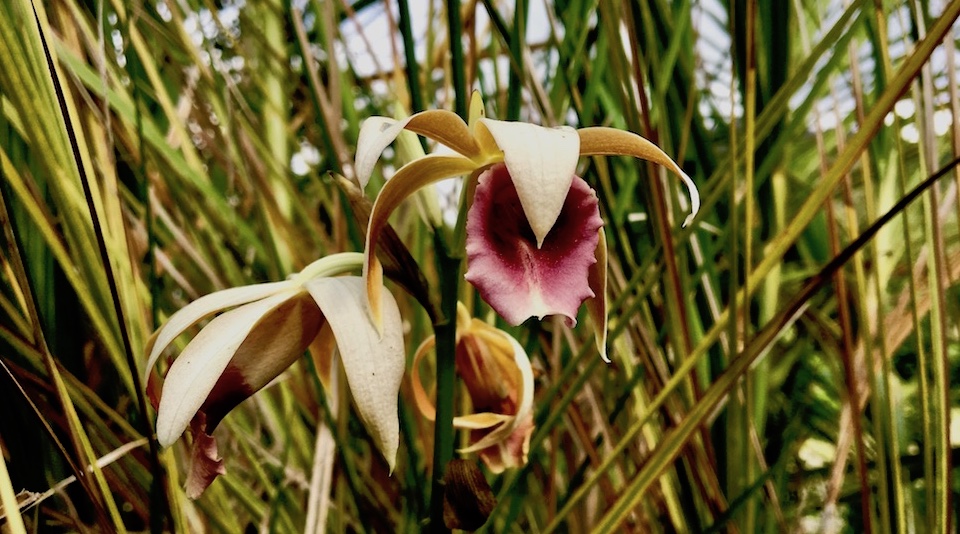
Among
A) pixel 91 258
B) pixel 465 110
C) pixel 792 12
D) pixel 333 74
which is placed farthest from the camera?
pixel 792 12

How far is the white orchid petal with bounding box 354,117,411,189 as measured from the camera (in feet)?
→ 1.33

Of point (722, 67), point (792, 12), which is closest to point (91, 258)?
point (792, 12)

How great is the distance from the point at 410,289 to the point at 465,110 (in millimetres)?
144

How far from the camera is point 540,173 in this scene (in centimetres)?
40

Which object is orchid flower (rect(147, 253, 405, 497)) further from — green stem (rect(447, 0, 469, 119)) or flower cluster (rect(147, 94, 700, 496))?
green stem (rect(447, 0, 469, 119))

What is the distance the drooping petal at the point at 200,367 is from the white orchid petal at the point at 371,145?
0.11 m

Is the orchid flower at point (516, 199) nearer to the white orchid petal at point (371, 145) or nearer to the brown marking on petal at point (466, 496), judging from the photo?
the white orchid petal at point (371, 145)

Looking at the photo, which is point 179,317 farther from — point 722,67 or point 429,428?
point 722,67

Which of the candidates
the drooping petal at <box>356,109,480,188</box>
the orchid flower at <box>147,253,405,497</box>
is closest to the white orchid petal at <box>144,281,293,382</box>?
the orchid flower at <box>147,253,405,497</box>

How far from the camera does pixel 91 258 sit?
0.65 metres

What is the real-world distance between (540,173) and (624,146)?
8 centimetres

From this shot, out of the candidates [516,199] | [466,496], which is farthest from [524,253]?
[466,496]

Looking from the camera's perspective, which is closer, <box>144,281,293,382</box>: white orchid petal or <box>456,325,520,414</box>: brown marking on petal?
<box>144,281,293,382</box>: white orchid petal

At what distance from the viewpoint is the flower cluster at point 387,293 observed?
0.41 meters
